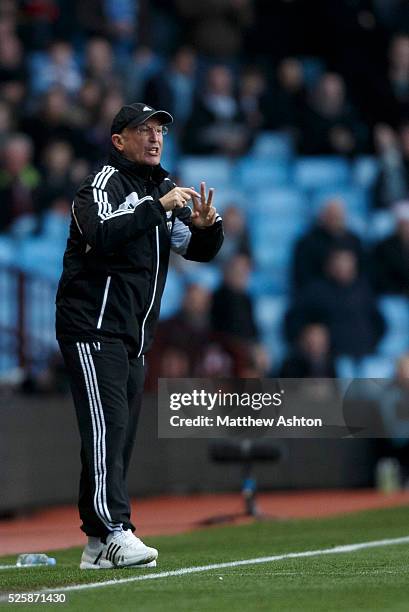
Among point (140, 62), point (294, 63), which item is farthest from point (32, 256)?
point (294, 63)

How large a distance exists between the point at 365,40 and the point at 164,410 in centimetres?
1098

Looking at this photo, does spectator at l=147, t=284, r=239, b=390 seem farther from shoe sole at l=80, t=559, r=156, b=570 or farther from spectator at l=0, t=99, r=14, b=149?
shoe sole at l=80, t=559, r=156, b=570

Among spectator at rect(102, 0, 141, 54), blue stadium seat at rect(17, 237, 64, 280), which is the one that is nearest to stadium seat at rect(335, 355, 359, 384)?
blue stadium seat at rect(17, 237, 64, 280)

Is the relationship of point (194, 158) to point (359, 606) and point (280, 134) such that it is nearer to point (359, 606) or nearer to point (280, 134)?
point (280, 134)

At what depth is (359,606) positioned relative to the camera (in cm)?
564

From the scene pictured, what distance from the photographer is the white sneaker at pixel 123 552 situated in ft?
22.8

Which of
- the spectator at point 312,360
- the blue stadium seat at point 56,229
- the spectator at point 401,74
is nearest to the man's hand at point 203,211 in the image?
the spectator at point 312,360

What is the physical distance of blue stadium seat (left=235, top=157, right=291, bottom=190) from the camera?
1861cm

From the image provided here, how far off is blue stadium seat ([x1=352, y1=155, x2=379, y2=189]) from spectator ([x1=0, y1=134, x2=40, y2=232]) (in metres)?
3.92

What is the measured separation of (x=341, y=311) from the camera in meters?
15.6

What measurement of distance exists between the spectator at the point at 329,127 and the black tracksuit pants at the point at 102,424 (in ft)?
38.5

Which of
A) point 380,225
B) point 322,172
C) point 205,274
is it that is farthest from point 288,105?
point 205,274

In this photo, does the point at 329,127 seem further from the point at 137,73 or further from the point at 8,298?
the point at 8,298

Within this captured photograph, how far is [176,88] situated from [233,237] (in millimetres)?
2941
